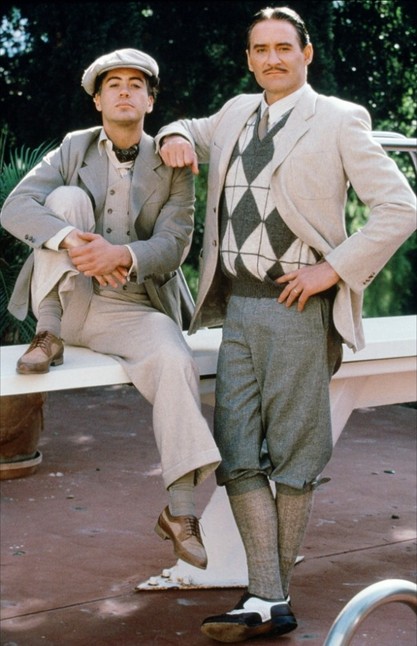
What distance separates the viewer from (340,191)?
3.85 meters

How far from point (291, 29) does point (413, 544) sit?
2.55 m

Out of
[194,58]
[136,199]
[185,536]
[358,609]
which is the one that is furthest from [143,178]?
[194,58]

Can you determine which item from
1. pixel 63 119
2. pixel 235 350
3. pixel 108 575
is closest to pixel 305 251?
pixel 235 350

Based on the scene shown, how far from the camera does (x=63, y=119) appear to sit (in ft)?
30.2

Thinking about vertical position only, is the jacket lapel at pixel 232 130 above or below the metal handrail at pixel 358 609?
above

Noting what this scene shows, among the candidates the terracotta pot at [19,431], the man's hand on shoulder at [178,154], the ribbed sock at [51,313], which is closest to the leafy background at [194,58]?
the terracotta pot at [19,431]

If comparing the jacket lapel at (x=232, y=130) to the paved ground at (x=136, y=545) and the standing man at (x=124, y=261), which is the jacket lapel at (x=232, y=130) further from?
the paved ground at (x=136, y=545)

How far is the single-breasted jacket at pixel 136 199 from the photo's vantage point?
4.01 meters

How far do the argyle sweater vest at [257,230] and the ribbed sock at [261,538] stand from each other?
710 mm

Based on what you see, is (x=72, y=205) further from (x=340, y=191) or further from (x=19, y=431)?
(x=19, y=431)

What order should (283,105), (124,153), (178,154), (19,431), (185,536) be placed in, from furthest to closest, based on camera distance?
(19,431), (124,153), (178,154), (283,105), (185,536)

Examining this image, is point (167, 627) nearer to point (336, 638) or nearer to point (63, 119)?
point (336, 638)

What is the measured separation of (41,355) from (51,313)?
228 millimetres

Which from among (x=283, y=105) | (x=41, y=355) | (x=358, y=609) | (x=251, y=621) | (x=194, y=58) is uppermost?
(x=194, y=58)
